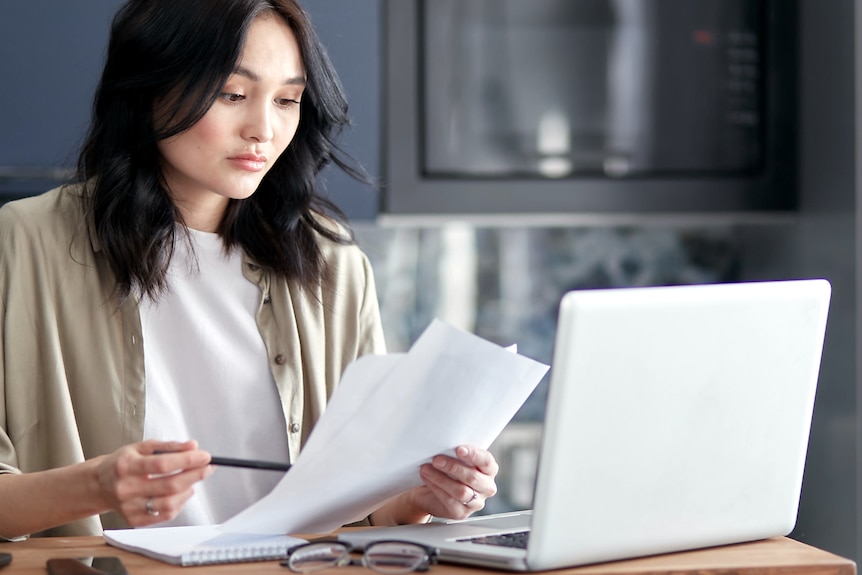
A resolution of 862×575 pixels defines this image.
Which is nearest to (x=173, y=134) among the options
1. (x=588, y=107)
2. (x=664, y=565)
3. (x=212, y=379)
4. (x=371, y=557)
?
(x=212, y=379)

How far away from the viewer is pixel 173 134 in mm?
1318

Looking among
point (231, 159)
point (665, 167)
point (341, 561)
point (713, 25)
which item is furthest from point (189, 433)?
point (713, 25)

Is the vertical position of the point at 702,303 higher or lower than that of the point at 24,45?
lower

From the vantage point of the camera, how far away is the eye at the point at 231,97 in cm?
132

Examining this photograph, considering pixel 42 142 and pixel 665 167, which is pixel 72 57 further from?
pixel 665 167

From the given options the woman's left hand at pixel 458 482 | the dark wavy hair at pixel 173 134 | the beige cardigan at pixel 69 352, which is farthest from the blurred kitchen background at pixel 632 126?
the woman's left hand at pixel 458 482

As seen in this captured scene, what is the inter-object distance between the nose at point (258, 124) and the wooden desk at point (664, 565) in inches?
20.8

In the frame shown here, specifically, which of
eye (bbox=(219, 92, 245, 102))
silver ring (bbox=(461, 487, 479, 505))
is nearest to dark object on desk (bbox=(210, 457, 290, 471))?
silver ring (bbox=(461, 487, 479, 505))

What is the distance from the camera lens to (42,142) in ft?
5.91

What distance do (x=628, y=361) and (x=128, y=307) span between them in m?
0.73

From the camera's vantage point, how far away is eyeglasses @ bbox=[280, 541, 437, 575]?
92 centimetres

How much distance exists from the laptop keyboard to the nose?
58 cm

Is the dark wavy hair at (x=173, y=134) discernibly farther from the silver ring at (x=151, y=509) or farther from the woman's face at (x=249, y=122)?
the silver ring at (x=151, y=509)

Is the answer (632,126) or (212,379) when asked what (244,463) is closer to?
(212,379)
